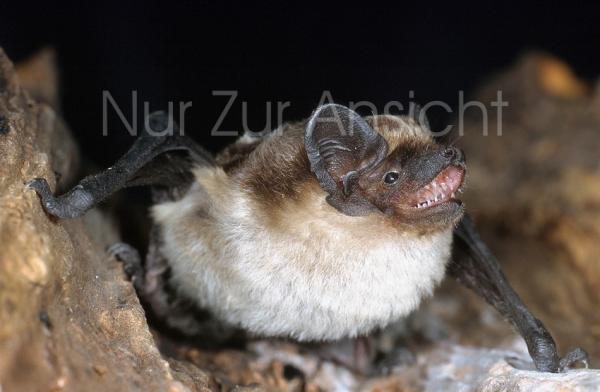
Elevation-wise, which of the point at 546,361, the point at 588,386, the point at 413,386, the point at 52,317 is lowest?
the point at 413,386

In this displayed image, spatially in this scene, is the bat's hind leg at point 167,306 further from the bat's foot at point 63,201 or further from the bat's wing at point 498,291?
the bat's wing at point 498,291

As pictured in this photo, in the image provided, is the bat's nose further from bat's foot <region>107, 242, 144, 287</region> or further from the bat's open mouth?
bat's foot <region>107, 242, 144, 287</region>

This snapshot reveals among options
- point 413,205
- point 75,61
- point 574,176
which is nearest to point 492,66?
point 574,176

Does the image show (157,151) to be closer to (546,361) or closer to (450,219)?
(450,219)

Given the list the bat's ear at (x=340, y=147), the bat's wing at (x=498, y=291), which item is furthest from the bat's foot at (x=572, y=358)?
the bat's ear at (x=340, y=147)

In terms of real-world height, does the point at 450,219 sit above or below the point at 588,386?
above
